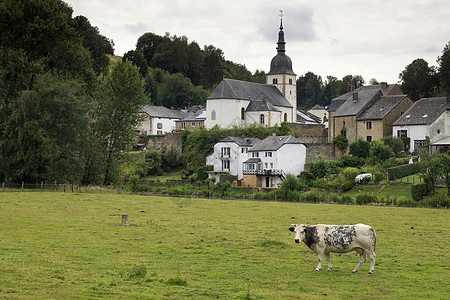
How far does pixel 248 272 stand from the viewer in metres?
14.9

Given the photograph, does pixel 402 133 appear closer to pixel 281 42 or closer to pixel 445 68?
pixel 445 68

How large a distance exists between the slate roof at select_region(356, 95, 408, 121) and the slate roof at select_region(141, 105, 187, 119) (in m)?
49.8

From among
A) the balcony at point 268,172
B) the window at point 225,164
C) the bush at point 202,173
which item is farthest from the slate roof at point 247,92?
the balcony at point 268,172

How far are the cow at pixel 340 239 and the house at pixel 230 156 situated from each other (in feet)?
197

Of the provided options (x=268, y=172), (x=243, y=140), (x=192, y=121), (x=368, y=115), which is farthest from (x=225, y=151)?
(x=192, y=121)

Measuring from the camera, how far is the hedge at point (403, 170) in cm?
5654

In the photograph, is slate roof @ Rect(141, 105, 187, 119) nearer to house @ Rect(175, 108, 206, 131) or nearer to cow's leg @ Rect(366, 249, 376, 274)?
house @ Rect(175, 108, 206, 131)

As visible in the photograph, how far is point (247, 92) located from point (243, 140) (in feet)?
56.6

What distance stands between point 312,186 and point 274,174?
9706mm

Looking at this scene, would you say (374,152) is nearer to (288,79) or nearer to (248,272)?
(288,79)

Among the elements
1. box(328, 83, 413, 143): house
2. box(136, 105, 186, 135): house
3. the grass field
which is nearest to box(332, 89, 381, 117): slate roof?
box(328, 83, 413, 143): house

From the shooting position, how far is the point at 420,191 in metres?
46.2

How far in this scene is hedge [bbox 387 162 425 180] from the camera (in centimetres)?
5654

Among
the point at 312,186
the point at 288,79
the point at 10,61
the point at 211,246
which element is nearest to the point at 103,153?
the point at 10,61
